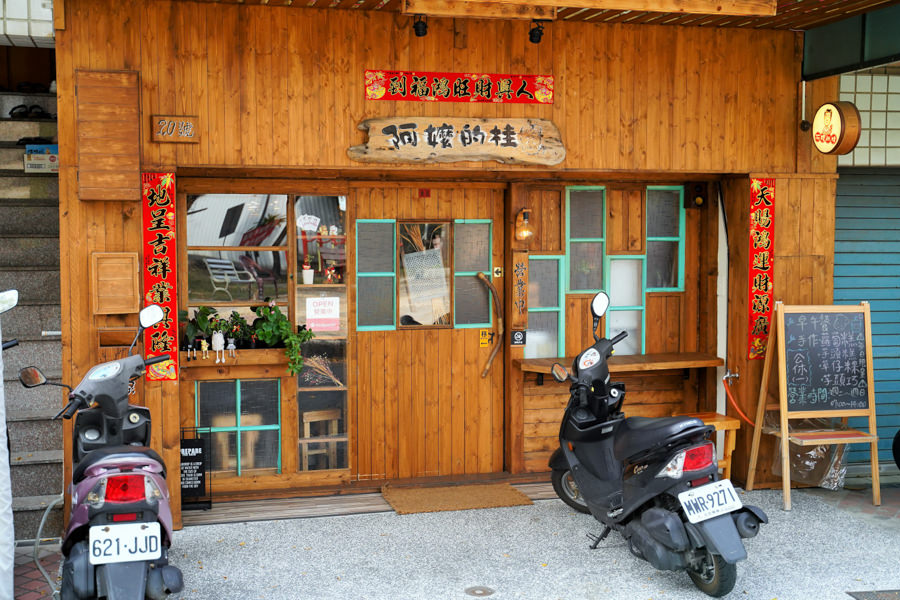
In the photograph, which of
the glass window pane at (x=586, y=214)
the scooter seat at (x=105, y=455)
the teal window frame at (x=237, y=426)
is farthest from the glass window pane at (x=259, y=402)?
the glass window pane at (x=586, y=214)

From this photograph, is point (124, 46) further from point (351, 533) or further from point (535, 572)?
point (535, 572)

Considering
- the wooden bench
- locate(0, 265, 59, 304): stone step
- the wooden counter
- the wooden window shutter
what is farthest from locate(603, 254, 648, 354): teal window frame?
locate(0, 265, 59, 304): stone step

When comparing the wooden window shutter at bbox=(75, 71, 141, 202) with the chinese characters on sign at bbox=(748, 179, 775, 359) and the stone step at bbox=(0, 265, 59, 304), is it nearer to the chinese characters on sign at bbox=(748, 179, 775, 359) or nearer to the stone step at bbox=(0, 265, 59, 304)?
the stone step at bbox=(0, 265, 59, 304)

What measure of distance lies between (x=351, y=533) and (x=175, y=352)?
5.48 ft

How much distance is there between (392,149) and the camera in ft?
19.2

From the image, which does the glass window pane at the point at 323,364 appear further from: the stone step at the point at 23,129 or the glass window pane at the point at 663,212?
the stone step at the point at 23,129

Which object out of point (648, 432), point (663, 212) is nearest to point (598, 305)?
point (648, 432)

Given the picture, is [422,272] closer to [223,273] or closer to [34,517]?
[223,273]

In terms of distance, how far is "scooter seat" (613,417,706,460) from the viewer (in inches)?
177

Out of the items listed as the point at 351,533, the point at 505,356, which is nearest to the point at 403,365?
the point at 505,356

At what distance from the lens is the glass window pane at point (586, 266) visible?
6844 millimetres

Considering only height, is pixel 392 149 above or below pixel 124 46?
below

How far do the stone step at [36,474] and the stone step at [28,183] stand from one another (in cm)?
223

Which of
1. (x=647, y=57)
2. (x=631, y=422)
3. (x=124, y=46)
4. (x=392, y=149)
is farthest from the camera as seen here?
(x=647, y=57)
